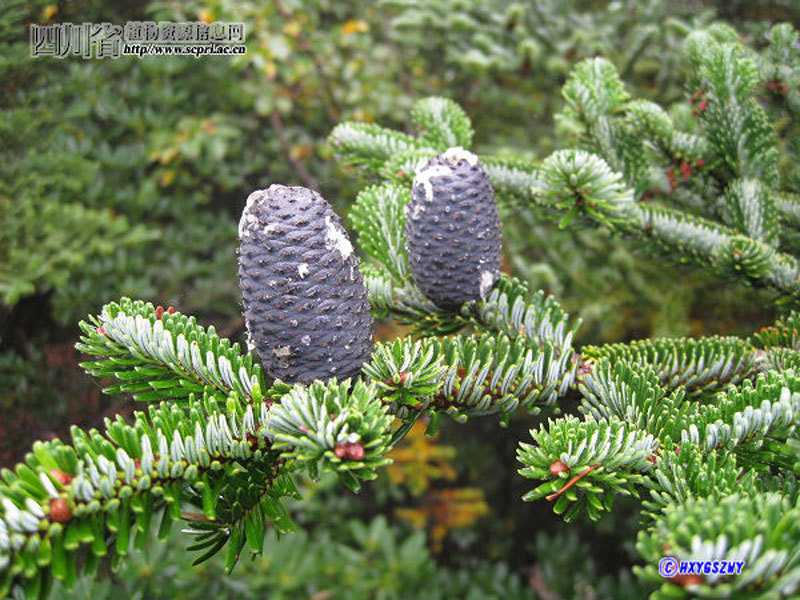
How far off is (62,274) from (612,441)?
1400mm

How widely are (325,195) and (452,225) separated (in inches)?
55.8

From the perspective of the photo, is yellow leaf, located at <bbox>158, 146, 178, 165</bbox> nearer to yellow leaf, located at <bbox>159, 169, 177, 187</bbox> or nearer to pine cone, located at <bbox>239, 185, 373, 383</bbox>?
yellow leaf, located at <bbox>159, 169, 177, 187</bbox>

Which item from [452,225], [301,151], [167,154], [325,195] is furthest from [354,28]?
[452,225]

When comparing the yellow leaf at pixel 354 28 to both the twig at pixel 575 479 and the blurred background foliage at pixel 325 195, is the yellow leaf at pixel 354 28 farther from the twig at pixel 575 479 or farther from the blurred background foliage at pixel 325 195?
the twig at pixel 575 479

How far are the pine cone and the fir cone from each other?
147mm

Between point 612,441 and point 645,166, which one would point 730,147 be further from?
point 612,441

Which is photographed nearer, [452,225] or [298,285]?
[298,285]

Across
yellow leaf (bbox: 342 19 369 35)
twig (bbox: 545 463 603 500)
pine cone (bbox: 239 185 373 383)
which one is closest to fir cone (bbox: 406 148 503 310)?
pine cone (bbox: 239 185 373 383)

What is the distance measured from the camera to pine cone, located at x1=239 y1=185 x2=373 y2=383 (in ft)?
1.96

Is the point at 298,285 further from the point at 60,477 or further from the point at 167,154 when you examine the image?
the point at 167,154

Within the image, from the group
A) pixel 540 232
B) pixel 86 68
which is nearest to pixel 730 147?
pixel 540 232

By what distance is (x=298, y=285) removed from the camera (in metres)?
0.60

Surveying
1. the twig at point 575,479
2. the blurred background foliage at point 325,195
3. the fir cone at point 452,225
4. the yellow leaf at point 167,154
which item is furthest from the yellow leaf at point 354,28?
the twig at point 575,479

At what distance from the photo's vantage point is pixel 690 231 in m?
0.91
